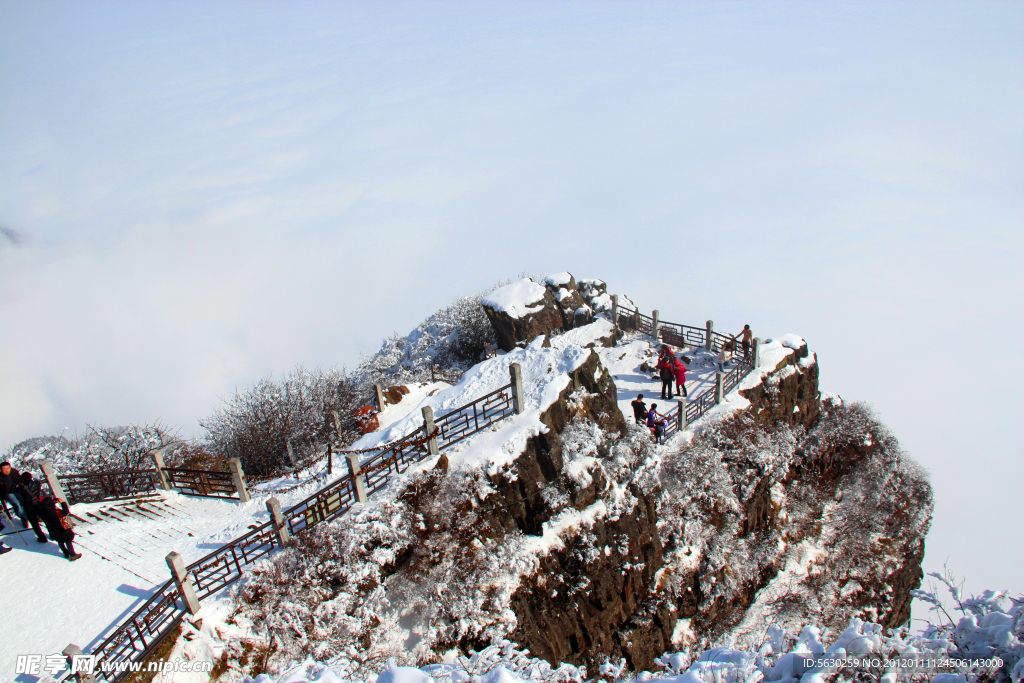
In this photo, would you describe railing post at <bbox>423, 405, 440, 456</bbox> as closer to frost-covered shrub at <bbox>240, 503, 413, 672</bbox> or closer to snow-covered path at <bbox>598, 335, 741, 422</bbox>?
frost-covered shrub at <bbox>240, 503, 413, 672</bbox>

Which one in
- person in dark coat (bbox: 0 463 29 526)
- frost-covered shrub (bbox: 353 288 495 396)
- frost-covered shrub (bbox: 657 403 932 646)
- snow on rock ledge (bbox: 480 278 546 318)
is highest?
person in dark coat (bbox: 0 463 29 526)

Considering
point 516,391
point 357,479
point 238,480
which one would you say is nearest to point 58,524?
point 238,480

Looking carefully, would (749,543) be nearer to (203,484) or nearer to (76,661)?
(203,484)

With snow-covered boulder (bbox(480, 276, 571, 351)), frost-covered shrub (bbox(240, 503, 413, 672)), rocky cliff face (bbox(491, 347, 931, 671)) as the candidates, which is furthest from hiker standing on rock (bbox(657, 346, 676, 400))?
frost-covered shrub (bbox(240, 503, 413, 672))

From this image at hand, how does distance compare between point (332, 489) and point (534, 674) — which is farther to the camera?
point (332, 489)

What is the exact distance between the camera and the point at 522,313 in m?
27.4

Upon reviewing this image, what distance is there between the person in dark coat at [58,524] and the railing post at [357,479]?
6773mm

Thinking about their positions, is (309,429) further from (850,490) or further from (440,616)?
(850,490)

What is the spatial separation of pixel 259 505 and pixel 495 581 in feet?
23.6

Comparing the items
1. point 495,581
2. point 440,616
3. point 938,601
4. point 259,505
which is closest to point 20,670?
point 259,505

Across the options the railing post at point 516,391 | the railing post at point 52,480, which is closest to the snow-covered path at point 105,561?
the railing post at point 52,480

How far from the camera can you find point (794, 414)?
2433 centimetres

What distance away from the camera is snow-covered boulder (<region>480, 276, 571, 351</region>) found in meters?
27.3

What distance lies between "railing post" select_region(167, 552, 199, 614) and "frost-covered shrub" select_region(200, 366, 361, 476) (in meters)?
11.6
